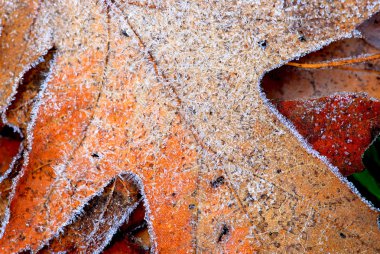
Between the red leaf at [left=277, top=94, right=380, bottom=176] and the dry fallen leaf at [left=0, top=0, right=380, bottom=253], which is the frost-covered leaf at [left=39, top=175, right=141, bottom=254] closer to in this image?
the dry fallen leaf at [left=0, top=0, right=380, bottom=253]

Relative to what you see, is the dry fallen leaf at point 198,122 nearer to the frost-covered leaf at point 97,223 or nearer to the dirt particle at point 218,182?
the dirt particle at point 218,182

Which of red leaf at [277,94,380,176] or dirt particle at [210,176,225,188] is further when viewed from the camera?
red leaf at [277,94,380,176]

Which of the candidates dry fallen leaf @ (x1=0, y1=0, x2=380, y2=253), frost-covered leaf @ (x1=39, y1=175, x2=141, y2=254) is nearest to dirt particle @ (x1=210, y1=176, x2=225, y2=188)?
dry fallen leaf @ (x1=0, y1=0, x2=380, y2=253)

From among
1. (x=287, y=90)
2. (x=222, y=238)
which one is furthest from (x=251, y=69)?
(x=222, y=238)

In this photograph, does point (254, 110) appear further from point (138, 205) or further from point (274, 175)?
point (138, 205)

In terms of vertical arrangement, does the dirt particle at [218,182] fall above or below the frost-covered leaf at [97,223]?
above

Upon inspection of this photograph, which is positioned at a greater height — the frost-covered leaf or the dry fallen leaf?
the dry fallen leaf

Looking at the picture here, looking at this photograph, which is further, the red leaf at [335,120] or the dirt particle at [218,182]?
the red leaf at [335,120]

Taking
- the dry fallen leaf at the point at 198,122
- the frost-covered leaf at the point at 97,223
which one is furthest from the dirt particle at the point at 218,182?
the frost-covered leaf at the point at 97,223
